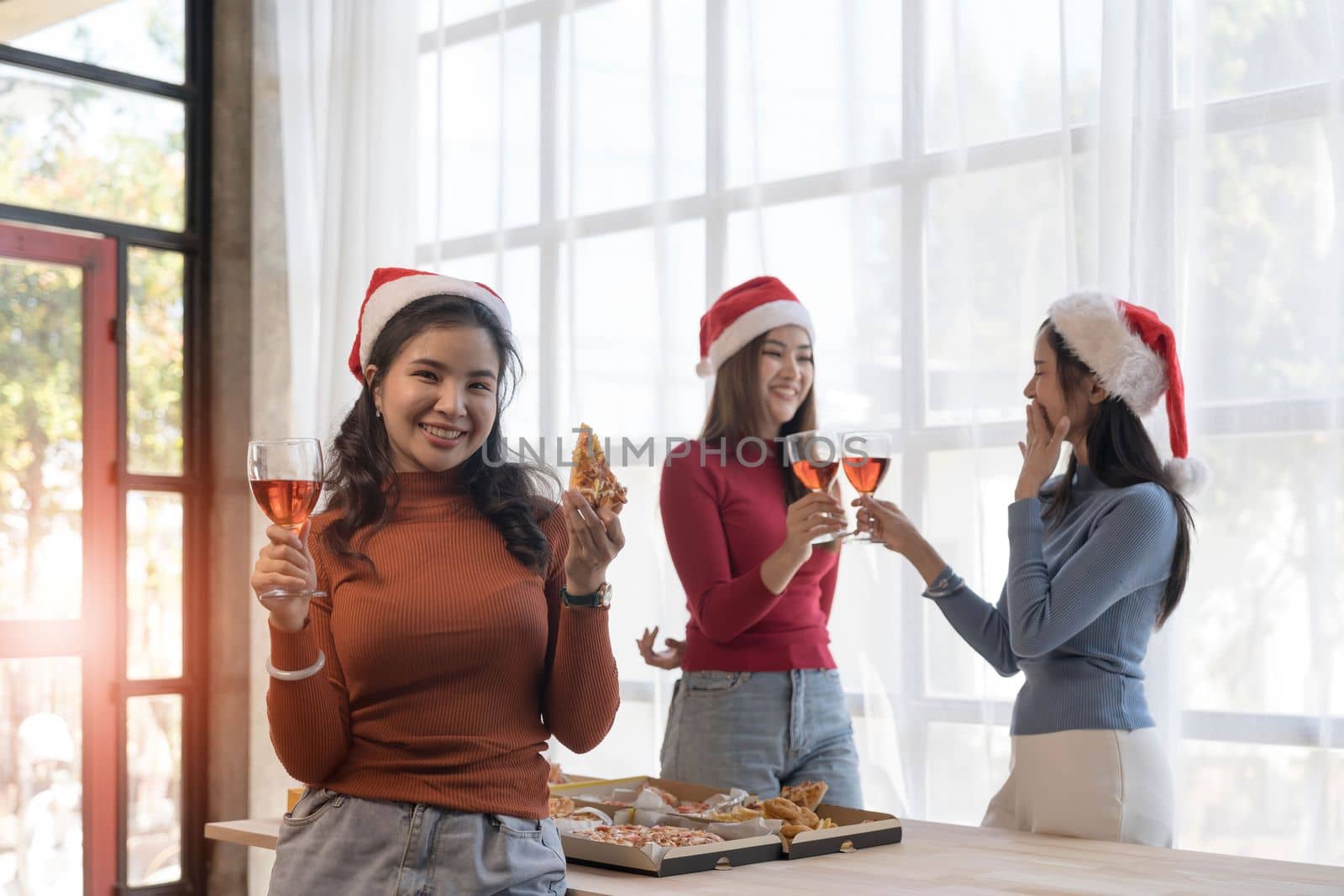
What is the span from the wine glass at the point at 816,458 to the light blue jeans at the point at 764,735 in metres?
0.44

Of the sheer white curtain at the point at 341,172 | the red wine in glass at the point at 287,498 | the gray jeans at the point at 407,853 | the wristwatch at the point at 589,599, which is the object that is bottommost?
the gray jeans at the point at 407,853

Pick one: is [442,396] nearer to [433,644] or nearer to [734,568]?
[433,644]

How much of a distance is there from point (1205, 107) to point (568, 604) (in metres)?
1.83

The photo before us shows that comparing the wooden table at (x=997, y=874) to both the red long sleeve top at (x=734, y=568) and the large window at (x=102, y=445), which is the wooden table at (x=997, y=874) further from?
the large window at (x=102, y=445)

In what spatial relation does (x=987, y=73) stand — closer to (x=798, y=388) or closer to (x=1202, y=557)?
(x=798, y=388)

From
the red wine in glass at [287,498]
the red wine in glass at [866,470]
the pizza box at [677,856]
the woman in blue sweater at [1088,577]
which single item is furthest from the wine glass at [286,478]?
the woman in blue sweater at [1088,577]

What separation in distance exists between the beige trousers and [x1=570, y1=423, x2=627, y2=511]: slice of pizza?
0.87 metres

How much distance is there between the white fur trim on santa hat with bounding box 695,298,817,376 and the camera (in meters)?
2.63

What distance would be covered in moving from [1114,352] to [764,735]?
92 cm

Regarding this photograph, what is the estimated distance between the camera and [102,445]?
14.6 ft

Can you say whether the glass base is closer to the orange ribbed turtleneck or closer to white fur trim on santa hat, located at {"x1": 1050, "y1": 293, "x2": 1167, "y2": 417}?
the orange ribbed turtleneck

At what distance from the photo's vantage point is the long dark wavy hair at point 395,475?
5.50 ft

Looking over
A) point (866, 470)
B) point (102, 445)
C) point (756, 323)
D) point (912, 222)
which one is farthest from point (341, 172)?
point (866, 470)

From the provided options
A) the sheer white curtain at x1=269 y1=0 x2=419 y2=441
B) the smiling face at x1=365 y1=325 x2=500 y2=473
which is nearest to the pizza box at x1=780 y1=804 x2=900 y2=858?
the smiling face at x1=365 y1=325 x2=500 y2=473
